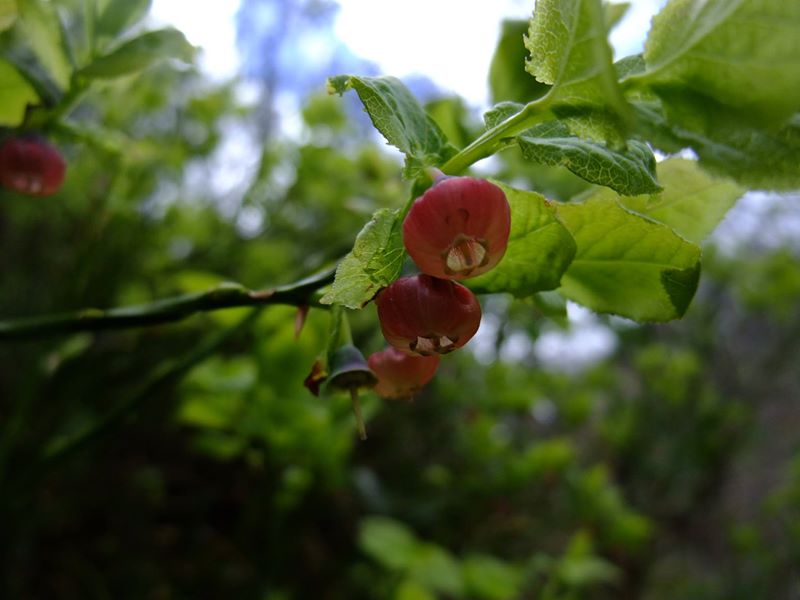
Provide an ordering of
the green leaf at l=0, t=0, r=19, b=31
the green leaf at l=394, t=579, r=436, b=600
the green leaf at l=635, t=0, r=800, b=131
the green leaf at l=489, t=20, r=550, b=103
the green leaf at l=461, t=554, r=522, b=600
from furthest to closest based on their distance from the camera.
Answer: the green leaf at l=461, t=554, r=522, b=600 → the green leaf at l=394, t=579, r=436, b=600 → the green leaf at l=489, t=20, r=550, b=103 → the green leaf at l=0, t=0, r=19, b=31 → the green leaf at l=635, t=0, r=800, b=131

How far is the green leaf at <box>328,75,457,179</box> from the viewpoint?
385 mm

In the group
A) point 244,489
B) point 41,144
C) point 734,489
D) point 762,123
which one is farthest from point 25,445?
point 734,489

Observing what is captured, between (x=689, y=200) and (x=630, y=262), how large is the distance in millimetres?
88

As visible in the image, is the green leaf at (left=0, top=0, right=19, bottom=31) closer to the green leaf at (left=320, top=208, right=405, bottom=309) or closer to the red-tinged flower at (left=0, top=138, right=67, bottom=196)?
the red-tinged flower at (left=0, top=138, right=67, bottom=196)

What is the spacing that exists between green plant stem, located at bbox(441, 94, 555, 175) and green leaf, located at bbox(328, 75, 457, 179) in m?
0.01

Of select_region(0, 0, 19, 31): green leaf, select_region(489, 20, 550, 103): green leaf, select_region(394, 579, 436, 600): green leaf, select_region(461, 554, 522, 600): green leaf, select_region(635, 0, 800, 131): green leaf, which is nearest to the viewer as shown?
select_region(635, 0, 800, 131): green leaf

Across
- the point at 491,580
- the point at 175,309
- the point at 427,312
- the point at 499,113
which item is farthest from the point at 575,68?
the point at 491,580

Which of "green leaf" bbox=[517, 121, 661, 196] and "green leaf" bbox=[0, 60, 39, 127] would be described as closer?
"green leaf" bbox=[517, 121, 661, 196]

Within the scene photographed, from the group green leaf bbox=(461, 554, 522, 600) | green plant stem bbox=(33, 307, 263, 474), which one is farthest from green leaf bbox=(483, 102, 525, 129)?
green leaf bbox=(461, 554, 522, 600)

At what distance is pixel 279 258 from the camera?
6.07 ft

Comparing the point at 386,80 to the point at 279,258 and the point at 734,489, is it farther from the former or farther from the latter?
the point at 734,489

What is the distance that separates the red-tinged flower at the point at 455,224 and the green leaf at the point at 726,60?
101mm

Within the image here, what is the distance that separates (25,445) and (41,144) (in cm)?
96

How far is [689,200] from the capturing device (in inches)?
19.8
